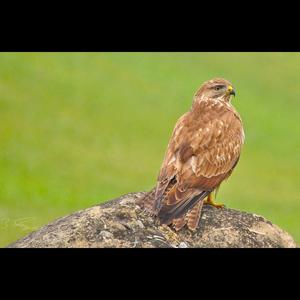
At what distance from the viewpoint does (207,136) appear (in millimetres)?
12547

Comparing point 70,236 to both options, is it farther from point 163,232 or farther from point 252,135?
point 252,135

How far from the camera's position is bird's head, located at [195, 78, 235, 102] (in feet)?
44.2

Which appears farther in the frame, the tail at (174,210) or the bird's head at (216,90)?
the bird's head at (216,90)

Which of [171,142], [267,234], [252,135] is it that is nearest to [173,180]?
[171,142]

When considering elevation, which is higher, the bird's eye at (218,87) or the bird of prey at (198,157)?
the bird's eye at (218,87)

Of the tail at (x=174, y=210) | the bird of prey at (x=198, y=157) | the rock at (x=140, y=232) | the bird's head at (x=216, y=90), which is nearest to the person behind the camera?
the rock at (x=140, y=232)

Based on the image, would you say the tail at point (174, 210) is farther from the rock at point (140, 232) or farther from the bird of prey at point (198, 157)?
the rock at point (140, 232)

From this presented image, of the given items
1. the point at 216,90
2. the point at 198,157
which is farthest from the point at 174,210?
the point at 216,90

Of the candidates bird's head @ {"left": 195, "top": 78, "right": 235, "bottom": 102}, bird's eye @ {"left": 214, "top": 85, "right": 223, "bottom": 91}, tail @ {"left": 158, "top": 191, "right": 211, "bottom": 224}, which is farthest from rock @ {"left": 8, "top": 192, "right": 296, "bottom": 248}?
bird's eye @ {"left": 214, "top": 85, "right": 223, "bottom": 91}

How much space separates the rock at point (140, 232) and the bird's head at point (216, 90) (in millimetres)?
2194

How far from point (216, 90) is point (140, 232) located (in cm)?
349

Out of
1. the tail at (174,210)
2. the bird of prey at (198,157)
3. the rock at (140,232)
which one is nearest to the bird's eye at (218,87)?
the bird of prey at (198,157)

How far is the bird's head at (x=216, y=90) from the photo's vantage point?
1347cm

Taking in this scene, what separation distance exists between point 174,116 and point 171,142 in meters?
27.1
